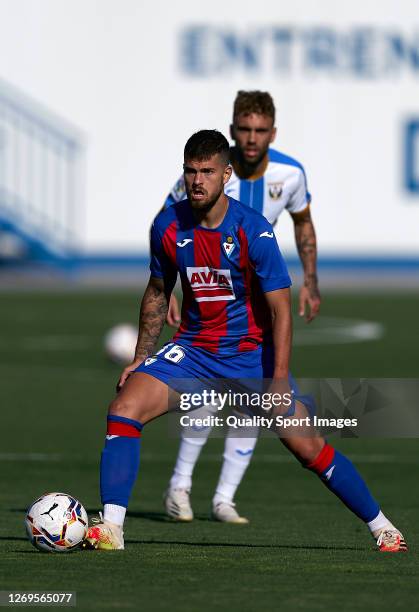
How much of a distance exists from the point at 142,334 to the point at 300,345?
14.7m

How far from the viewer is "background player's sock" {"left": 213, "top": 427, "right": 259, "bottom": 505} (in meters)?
10.2

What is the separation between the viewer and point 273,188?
33.7ft

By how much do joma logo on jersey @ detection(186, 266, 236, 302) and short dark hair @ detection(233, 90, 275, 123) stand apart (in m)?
1.98

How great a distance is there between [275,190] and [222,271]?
7.27 feet

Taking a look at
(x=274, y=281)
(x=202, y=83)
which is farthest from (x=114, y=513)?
(x=202, y=83)

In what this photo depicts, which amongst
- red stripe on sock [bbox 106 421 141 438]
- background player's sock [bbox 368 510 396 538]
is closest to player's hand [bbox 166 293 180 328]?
red stripe on sock [bbox 106 421 141 438]

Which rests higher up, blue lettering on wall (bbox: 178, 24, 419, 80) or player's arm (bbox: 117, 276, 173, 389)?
blue lettering on wall (bbox: 178, 24, 419, 80)

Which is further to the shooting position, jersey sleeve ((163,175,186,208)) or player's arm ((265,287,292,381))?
jersey sleeve ((163,175,186,208))

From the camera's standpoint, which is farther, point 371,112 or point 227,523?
point 371,112

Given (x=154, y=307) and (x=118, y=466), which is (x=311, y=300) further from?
(x=118, y=466)

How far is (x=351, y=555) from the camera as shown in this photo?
26.7 ft

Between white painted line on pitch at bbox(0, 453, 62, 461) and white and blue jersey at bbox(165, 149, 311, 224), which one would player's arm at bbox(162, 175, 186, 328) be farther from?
white painted line on pitch at bbox(0, 453, 62, 461)

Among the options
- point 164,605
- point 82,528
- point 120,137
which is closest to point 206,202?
point 82,528

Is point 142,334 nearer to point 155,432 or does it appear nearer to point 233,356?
point 233,356
